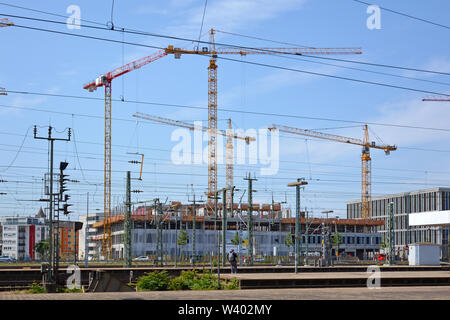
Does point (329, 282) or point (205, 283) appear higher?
point (205, 283)

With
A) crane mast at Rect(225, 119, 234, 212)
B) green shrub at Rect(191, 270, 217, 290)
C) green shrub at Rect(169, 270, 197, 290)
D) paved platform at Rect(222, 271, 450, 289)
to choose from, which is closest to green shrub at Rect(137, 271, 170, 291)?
green shrub at Rect(169, 270, 197, 290)

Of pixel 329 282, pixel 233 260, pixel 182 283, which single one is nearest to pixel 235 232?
pixel 233 260

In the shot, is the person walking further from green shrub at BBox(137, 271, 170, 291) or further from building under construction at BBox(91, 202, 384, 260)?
building under construction at BBox(91, 202, 384, 260)

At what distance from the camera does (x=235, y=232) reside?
138000 mm

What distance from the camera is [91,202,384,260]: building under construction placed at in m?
133

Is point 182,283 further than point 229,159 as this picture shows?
No

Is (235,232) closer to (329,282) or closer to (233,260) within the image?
A: (233,260)

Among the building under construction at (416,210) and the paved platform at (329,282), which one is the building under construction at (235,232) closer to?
the building under construction at (416,210)

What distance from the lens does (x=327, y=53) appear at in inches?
4722

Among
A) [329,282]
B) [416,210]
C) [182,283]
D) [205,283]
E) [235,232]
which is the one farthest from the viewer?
[416,210]
